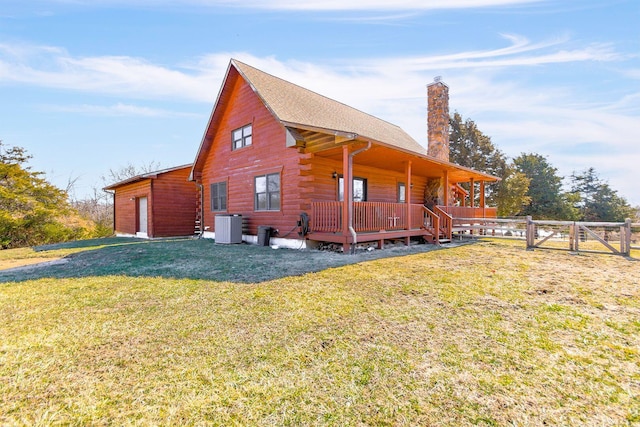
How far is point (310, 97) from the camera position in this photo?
43.4ft

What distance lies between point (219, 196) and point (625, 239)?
14629 millimetres

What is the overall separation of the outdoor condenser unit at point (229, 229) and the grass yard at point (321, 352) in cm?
597

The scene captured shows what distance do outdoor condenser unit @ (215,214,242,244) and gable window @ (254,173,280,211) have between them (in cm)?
96

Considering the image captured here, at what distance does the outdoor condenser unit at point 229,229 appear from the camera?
1089 cm

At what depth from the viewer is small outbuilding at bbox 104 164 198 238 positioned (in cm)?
1405

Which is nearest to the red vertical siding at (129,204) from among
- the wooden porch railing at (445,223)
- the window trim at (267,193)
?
the window trim at (267,193)

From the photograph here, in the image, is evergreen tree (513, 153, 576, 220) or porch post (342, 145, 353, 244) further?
evergreen tree (513, 153, 576, 220)

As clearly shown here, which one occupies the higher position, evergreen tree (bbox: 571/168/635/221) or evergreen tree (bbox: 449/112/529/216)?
evergreen tree (bbox: 449/112/529/216)

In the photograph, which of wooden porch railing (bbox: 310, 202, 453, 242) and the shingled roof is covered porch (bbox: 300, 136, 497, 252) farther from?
the shingled roof

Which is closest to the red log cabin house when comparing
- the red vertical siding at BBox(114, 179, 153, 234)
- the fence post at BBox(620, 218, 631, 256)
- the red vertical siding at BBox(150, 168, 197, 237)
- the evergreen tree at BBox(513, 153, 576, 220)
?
the red vertical siding at BBox(150, 168, 197, 237)

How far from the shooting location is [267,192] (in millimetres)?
10609

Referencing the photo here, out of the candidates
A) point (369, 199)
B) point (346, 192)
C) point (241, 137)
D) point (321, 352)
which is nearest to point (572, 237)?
point (369, 199)

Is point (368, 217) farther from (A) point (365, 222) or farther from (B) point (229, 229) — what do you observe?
(B) point (229, 229)

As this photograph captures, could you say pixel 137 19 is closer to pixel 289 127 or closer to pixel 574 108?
pixel 289 127
